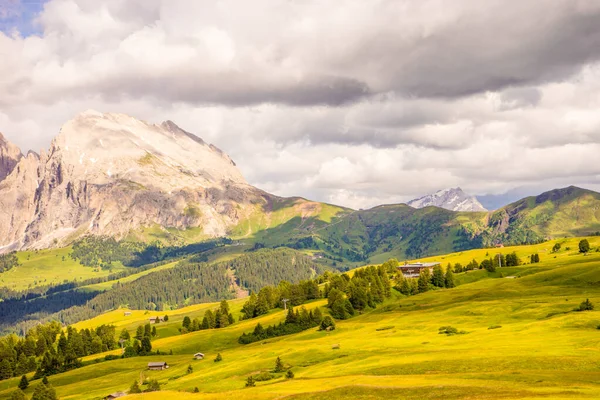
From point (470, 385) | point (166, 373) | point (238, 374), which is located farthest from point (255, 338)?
point (470, 385)

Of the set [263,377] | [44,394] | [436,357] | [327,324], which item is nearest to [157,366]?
[44,394]

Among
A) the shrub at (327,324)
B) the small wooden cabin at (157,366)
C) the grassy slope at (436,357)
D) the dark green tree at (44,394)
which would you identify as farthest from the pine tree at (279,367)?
the shrub at (327,324)

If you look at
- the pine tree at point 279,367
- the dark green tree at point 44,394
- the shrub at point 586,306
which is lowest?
the dark green tree at point 44,394

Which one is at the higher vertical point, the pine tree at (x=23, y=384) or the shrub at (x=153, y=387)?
the shrub at (x=153, y=387)

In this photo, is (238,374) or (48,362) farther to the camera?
(48,362)

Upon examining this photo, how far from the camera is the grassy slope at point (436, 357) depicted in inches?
2584

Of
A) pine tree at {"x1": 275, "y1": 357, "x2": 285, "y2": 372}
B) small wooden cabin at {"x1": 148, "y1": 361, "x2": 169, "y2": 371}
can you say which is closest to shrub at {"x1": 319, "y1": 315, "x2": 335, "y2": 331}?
small wooden cabin at {"x1": 148, "y1": 361, "x2": 169, "y2": 371}

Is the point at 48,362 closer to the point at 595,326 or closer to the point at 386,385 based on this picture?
the point at 386,385

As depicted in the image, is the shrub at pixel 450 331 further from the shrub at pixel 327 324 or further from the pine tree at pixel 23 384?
the pine tree at pixel 23 384

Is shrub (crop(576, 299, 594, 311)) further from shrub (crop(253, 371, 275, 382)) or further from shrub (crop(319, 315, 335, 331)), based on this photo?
shrub (crop(253, 371, 275, 382))

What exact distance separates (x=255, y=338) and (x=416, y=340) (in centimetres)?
8914

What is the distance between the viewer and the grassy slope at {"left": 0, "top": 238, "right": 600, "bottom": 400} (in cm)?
6562

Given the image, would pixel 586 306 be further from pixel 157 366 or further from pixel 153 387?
pixel 157 366

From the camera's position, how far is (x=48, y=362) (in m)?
198
